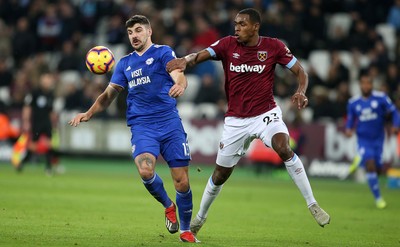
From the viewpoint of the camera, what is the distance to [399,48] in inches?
990

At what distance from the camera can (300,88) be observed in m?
10.8

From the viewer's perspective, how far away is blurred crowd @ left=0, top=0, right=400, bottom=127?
81.5 ft

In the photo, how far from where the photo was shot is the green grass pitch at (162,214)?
1078 centimetres

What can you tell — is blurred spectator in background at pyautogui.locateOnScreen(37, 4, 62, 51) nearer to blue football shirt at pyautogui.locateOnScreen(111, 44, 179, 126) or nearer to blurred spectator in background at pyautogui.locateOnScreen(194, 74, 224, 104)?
blurred spectator in background at pyautogui.locateOnScreen(194, 74, 224, 104)

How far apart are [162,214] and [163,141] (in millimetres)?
3648

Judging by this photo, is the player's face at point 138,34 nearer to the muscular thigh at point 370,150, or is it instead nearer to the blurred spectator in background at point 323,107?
the muscular thigh at point 370,150

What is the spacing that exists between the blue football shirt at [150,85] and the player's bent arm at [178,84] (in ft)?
1.62

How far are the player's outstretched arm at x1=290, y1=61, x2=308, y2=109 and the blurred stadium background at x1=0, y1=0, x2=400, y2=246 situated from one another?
4942mm

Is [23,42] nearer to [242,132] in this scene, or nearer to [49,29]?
[49,29]

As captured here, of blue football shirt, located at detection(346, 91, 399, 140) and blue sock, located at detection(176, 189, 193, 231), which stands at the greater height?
blue sock, located at detection(176, 189, 193, 231)

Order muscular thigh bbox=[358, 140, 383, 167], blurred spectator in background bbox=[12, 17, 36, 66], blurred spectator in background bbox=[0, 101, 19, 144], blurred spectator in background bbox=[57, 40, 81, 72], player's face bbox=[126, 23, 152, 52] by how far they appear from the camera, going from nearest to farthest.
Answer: player's face bbox=[126, 23, 152, 52] → muscular thigh bbox=[358, 140, 383, 167] → blurred spectator in background bbox=[0, 101, 19, 144] → blurred spectator in background bbox=[57, 40, 81, 72] → blurred spectator in background bbox=[12, 17, 36, 66]

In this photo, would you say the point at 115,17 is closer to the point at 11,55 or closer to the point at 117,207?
the point at 11,55

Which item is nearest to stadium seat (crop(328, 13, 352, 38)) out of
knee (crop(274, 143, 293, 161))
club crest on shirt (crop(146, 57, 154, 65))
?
knee (crop(274, 143, 293, 161))

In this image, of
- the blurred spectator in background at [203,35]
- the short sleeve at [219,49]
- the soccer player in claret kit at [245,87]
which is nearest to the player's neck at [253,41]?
the soccer player in claret kit at [245,87]
